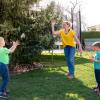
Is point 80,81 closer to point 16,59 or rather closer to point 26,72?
point 26,72

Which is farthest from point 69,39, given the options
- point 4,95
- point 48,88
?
point 4,95

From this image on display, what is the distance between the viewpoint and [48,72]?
12945mm

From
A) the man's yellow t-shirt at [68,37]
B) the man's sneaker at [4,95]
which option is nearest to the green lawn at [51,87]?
the man's sneaker at [4,95]

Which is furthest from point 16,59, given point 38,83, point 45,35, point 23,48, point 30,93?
point 30,93

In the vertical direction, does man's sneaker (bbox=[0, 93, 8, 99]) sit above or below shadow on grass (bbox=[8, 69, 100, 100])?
above

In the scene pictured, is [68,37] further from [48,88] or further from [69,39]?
[48,88]

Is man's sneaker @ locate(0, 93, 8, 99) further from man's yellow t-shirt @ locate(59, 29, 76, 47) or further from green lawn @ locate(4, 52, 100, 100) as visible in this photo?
man's yellow t-shirt @ locate(59, 29, 76, 47)

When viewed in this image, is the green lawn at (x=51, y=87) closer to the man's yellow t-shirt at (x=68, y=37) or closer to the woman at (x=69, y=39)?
the woman at (x=69, y=39)

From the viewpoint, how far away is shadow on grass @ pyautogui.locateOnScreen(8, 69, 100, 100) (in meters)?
8.27

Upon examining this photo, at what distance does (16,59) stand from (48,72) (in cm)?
217

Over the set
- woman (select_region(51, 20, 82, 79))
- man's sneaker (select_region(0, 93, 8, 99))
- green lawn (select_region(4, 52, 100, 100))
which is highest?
woman (select_region(51, 20, 82, 79))

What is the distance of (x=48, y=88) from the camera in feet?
30.8

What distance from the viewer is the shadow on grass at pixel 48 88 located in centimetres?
827

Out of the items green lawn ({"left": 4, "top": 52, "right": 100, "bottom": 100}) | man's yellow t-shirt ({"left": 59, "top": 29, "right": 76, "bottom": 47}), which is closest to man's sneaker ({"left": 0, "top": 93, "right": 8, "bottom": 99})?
green lawn ({"left": 4, "top": 52, "right": 100, "bottom": 100})
